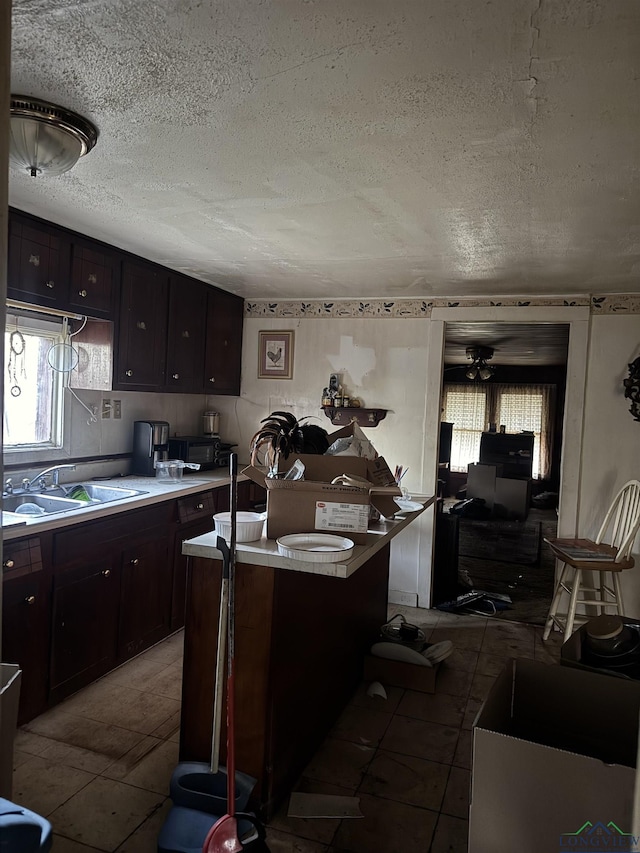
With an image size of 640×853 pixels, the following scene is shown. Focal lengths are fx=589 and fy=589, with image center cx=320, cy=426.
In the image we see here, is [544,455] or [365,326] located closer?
[365,326]

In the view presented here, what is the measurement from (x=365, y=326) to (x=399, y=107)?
9.57ft

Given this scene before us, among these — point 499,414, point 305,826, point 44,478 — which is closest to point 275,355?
point 44,478

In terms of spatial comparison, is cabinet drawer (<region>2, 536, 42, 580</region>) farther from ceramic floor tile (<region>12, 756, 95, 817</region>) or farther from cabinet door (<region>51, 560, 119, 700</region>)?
ceramic floor tile (<region>12, 756, 95, 817</region>)

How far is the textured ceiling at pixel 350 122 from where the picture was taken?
1298 millimetres

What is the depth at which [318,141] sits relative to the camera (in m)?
1.86

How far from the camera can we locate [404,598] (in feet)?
14.5

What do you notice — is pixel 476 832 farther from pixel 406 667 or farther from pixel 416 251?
pixel 416 251

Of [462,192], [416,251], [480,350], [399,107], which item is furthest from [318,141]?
[480,350]

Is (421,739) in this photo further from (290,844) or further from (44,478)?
(44,478)

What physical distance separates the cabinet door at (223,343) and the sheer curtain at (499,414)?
577cm

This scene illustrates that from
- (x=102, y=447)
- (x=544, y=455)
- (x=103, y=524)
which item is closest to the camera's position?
(x=103, y=524)

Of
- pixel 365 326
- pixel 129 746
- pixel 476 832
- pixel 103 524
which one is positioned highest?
pixel 365 326

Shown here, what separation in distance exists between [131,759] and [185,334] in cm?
261

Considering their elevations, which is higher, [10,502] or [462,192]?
[462,192]
